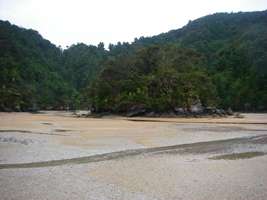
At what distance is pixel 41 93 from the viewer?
361 feet

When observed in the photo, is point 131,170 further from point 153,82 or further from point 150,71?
point 150,71

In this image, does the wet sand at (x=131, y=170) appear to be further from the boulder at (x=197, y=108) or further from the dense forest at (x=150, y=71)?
the dense forest at (x=150, y=71)

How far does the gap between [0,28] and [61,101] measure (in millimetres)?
28671

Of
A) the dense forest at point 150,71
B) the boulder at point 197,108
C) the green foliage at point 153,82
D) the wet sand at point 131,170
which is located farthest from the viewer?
the dense forest at point 150,71

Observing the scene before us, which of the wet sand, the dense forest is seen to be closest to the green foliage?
the dense forest

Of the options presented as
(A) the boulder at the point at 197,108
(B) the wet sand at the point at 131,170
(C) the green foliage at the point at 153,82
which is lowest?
(B) the wet sand at the point at 131,170

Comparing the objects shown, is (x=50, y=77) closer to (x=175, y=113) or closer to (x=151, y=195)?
(x=175, y=113)

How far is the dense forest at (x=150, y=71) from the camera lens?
5678cm

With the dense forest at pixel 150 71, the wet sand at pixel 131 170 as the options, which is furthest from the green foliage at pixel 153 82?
the wet sand at pixel 131 170

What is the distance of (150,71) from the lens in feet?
200

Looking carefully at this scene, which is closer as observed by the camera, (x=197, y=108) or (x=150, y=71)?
(x=197, y=108)

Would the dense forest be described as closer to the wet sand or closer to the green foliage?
the green foliage

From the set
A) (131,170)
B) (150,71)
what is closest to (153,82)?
(150,71)

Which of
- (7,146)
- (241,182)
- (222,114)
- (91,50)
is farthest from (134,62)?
(91,50)
